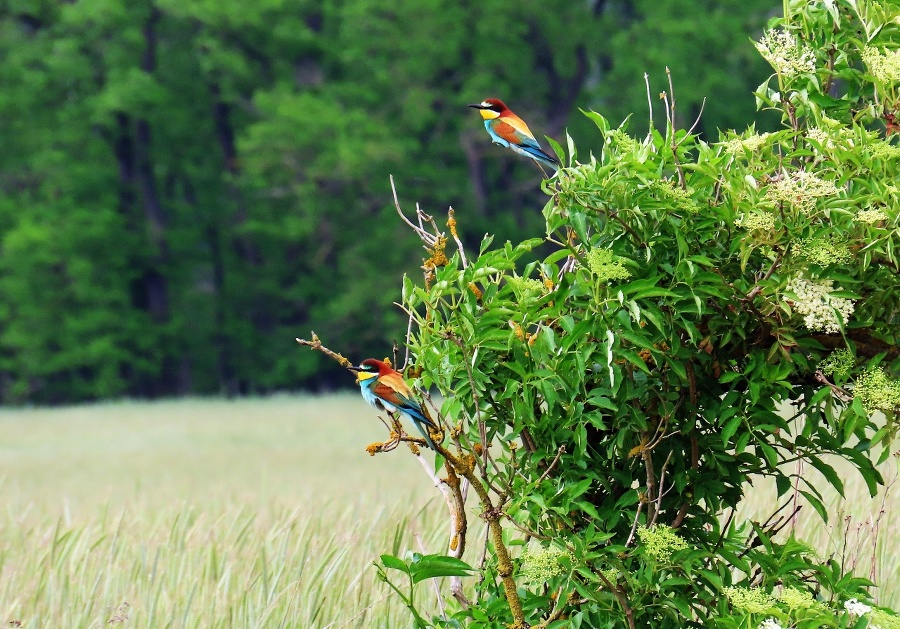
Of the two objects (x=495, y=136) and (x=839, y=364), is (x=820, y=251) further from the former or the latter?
(x=495, y=136)

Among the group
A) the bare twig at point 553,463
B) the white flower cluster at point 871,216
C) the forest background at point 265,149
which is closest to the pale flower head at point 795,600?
the bare twig at point 553,463

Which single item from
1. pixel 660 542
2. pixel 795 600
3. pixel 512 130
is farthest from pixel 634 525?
pixel 512 130

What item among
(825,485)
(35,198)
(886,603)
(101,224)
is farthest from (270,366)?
(886,603)

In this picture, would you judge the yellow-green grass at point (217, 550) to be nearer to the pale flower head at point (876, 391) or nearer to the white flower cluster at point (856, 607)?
the white flower cluster at point (856, 607)

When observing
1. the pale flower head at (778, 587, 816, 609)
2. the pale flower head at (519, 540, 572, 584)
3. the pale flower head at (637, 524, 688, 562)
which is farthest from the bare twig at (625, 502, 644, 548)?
the pale flower head at (778, 587, 816, 609)

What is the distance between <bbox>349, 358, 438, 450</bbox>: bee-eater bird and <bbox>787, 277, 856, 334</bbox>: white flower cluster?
101 cm

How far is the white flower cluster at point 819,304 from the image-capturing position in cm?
238

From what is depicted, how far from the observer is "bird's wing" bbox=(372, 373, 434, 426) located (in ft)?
9.00

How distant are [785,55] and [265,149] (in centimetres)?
2372

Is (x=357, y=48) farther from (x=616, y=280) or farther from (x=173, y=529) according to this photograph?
(x=616, y=280)

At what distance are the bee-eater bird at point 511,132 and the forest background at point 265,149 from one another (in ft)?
69.5

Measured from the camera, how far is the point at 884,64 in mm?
2629

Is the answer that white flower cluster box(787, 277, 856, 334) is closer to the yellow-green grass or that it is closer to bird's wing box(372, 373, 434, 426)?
bird's wing box(372, 373, 434, 426)

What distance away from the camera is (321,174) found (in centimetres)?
2539
